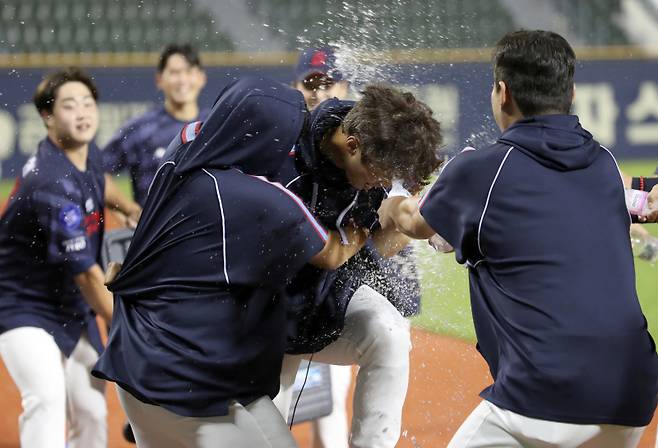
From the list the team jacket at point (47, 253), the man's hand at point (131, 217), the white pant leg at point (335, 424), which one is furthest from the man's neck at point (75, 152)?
the white pant leg at point (335, 424)

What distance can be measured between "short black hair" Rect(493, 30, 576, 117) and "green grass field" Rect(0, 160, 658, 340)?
1.77m

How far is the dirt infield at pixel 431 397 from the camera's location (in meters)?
5.64

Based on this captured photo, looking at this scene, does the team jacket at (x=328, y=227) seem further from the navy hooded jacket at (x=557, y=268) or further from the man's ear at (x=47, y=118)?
the man's ear at (x=47, y=118)

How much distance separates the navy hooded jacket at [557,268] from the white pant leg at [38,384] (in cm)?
264

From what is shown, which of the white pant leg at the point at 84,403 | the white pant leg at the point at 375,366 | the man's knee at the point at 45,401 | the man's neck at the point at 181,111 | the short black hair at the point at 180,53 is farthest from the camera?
the short black hair at the point at 180,53

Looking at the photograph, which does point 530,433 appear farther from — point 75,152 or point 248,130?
point 75,152

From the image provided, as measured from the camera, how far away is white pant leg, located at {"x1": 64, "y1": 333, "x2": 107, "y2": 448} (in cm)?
532

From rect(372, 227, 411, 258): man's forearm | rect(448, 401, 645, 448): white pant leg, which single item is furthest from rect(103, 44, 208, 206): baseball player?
rect(448, 401, 645, 448): white pant leg

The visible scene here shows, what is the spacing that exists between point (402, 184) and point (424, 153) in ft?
0.57

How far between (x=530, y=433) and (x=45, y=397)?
275cm

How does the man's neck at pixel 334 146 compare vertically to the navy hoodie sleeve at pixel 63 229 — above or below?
above

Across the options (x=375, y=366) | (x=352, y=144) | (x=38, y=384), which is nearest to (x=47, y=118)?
(x=38, y=384)

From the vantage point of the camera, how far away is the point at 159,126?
7164 mm

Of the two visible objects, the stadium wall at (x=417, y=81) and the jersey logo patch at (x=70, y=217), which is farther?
the stadium wall at (x=417, y=81)
